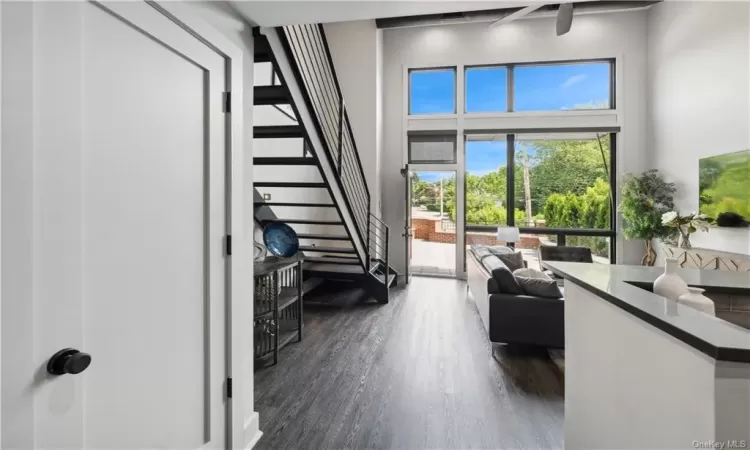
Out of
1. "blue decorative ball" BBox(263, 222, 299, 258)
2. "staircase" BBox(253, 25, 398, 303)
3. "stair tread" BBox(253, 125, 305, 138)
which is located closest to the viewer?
"staircase" BBox(253, 25, 398, 303)

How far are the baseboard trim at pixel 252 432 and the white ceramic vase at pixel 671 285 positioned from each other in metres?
2.11

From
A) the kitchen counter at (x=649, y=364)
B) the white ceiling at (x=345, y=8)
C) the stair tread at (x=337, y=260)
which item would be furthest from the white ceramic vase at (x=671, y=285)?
the stair tread at (x=337, y=260)

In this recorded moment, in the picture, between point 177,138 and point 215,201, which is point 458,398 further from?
point 177,138

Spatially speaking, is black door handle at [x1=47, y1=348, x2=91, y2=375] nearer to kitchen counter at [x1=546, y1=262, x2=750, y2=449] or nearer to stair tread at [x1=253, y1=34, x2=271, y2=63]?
kitchen counter at [x1=546, y1=262, x2=750, y2=449]

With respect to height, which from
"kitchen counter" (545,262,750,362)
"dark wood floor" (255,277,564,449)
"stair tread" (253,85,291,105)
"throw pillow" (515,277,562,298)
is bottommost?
"dark wood floor" (255,277,564,449)

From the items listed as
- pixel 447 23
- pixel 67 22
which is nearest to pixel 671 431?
pixel 67 22

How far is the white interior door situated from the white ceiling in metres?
0.36

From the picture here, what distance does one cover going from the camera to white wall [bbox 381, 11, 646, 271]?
648 cm

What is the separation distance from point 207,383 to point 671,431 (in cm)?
174

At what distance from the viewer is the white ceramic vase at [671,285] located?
1.35 m

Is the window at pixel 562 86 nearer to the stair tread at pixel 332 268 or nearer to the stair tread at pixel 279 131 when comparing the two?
the stair tread at pixel 332 268

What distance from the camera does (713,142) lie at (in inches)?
191

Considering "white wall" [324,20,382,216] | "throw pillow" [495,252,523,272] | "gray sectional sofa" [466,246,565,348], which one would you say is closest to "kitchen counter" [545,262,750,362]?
"gray sectional sofa" [466,246,565,348]

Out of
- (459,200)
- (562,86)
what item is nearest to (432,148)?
(459,200)
